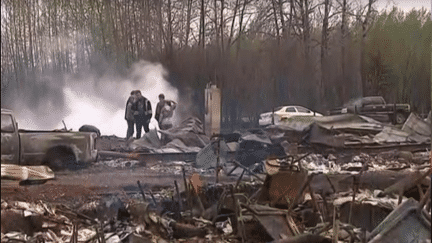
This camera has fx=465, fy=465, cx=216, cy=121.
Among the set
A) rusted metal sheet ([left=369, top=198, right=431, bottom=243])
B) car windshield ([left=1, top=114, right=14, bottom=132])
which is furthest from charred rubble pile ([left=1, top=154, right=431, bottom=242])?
car windshield ([left=1, top=114, right=14, bottom=132])

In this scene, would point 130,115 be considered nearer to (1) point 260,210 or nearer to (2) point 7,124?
(2) point 7,124

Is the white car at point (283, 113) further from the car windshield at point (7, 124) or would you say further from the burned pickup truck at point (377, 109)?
the car windshield at point (7, 124)

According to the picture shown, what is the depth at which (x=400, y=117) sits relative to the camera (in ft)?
12.4

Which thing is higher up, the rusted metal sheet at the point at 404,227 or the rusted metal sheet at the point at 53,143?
the rusted metal sheet at the point at 53,143

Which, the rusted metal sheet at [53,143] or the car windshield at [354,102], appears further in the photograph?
the car windshield at [354,102]

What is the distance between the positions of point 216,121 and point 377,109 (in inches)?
52.2

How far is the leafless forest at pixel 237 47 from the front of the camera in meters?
3.28

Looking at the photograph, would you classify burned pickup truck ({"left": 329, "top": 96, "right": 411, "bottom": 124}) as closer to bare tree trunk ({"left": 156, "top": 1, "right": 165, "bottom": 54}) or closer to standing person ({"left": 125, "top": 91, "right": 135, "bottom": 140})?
bare tree trunk ({"left": 156, "top": 1, "right": 165, "bottom": 54})

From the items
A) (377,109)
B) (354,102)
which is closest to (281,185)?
(354,102)

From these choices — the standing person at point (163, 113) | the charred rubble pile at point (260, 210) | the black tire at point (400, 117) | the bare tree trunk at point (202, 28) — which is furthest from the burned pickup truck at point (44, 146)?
the black tire at point (400, 117)

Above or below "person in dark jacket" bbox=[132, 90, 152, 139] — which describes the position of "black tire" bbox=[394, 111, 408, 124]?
below

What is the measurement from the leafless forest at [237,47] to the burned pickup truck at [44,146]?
24 cm

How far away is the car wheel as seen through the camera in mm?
3771

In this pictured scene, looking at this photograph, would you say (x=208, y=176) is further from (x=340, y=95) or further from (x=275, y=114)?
(x=340, y=95)
